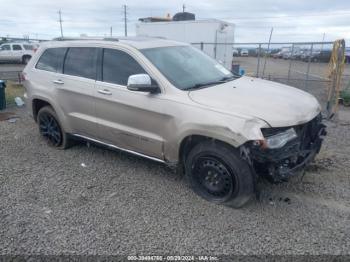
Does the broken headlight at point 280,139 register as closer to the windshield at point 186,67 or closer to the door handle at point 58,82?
the windshield at point 186,67

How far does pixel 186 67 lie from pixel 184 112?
0.91m

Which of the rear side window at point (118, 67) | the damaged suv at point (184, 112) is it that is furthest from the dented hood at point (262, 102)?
the rear side window at point (118, 67)

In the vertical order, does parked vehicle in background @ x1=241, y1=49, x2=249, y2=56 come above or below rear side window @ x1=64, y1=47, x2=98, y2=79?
below

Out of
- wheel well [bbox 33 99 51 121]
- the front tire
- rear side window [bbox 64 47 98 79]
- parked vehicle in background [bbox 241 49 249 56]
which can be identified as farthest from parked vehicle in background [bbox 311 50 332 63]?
the front tire

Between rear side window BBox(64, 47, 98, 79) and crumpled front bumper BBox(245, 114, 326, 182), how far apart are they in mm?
2561

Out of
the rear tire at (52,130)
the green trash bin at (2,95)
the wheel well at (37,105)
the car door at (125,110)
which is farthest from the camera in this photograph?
the green trash bin at (2,95)

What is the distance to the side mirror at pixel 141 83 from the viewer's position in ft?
11.6

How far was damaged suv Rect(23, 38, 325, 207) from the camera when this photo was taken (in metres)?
3.15

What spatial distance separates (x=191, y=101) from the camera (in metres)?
3.43

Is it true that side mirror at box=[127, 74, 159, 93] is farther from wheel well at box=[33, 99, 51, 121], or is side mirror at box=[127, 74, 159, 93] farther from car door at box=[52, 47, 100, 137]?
wheel well at box=[33, 99, 51, 121]

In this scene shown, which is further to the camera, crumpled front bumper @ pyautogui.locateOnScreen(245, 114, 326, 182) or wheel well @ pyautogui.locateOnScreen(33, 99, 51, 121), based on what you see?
wheel well @ pyautogui.locateOnScreen(33, 99, 51, 121)

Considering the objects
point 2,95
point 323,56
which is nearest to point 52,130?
point 2,95

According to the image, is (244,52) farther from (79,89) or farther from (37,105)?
(79,89)

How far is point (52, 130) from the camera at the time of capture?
5.29 meters
